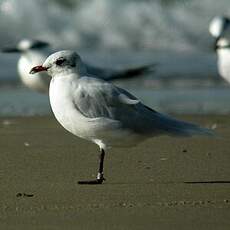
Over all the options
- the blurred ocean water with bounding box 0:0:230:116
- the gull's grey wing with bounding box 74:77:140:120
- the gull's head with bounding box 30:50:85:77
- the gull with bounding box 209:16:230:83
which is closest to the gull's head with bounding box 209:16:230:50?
the gull with bounding box 209:16:230:83

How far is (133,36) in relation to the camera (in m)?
15.6

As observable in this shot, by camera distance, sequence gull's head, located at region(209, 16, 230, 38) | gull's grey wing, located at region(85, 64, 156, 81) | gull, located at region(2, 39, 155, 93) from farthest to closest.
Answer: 1. gull's head, located at region(209, 16, 230, 38)
2. gull, located at region(2, 39, 155, 93)
3. gull's grey wing, located at region(85, 64, 156, 81)

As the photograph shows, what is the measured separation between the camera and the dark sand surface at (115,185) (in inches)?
164

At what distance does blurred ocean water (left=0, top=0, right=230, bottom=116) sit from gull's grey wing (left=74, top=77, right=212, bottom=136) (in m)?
4.96

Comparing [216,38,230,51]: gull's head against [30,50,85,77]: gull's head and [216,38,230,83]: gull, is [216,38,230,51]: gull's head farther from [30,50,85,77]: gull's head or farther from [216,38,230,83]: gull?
[30,50,85,77]: gull's head

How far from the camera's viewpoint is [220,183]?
511 cm

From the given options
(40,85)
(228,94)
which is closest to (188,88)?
(228,94)

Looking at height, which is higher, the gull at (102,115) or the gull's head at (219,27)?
the gull's head at (219,27)

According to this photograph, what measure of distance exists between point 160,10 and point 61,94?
11.4 meters

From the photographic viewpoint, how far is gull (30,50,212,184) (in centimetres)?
523

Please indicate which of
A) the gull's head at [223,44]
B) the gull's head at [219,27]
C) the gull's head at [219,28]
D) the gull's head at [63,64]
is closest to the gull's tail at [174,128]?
the gull's head at [63,64]

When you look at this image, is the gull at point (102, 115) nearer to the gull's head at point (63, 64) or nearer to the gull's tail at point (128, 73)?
the gull's head at point (63, 64)

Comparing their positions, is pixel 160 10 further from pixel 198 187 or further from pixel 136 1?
pixel 198 187

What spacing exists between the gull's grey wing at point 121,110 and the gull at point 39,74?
391cm
